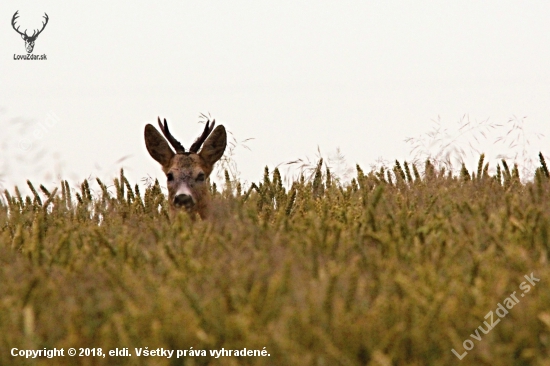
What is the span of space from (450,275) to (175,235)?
2219 mm

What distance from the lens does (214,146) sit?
31.9 feet

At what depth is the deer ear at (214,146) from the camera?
959 cm

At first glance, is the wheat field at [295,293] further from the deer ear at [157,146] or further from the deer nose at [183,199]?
the deer ear at [157,146]

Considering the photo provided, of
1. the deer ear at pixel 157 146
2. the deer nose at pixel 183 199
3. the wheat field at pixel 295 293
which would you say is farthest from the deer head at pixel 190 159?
the wheat field at pixel 295 293

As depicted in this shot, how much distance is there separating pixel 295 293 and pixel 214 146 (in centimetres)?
620

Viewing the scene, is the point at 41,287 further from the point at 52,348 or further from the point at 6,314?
the point at 52,348

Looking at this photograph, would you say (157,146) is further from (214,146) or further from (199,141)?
(214,146)

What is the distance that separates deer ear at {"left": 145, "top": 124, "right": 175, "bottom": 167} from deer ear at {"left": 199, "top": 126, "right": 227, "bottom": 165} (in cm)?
46

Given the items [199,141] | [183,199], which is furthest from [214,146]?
[183,199]

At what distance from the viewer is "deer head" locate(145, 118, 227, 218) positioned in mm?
9055

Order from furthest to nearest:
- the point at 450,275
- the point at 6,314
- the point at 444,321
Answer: the point at 450,275
the point at 6,314
the point at 444,321

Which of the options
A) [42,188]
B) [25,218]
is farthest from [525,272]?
[42,188]

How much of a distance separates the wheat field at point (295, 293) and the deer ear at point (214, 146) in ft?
12.0

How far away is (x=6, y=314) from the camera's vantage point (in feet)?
12.6
